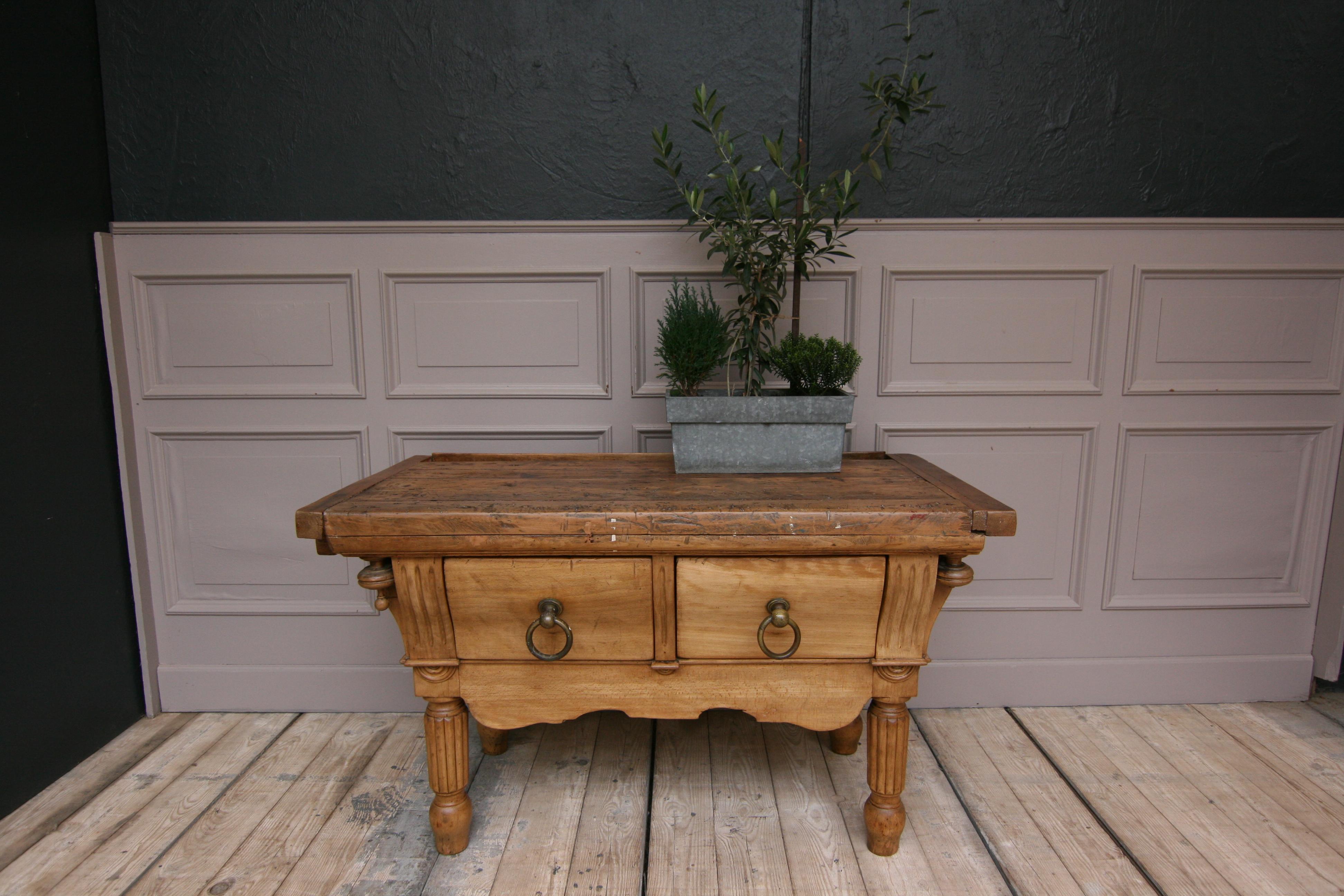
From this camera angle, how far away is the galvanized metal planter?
4.95 ft

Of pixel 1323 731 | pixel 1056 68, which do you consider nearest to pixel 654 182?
pixel 1056 68

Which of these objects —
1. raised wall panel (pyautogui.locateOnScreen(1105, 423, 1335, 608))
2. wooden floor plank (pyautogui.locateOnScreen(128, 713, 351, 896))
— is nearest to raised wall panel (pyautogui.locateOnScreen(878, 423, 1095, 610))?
raised wall panel (pyautogui.locateOnScreen(1105, 423, 1335, 608))

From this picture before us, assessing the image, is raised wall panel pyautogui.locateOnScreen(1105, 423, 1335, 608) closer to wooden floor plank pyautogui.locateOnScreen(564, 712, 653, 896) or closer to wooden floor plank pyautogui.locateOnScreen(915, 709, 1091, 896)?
wooden floor plank pyautogui.locateOnScreen(915, 709, 1091, 896)

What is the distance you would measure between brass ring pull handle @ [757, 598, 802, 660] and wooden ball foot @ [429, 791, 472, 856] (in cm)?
71

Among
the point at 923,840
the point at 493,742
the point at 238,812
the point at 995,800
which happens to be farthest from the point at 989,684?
the point at 238,812

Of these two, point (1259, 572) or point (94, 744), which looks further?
point (1259, 572)

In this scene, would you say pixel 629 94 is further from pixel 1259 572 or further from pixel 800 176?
pixel 1259 572

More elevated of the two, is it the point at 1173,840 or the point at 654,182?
the point at 654,182

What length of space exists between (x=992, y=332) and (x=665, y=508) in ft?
3.83

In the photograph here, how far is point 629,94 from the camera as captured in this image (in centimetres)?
186

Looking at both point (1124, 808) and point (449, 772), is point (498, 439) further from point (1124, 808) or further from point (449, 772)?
point (1124, 808)

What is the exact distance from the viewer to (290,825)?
61.5 inches

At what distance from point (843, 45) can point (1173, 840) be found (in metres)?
2.00

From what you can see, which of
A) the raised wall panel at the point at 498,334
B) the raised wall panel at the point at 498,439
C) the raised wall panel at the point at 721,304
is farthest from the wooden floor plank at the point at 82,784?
the raised wall panel at the point at 721,304
